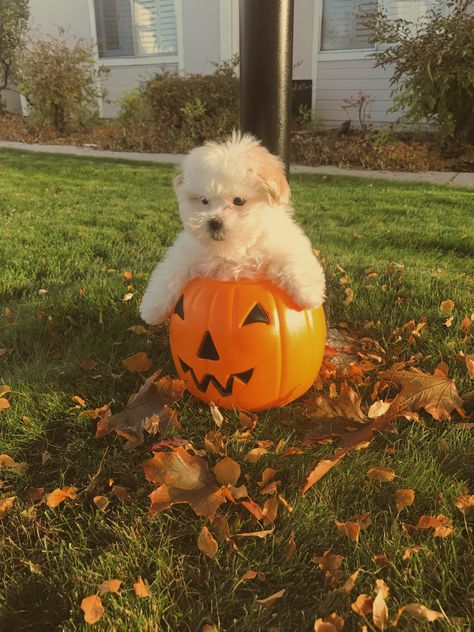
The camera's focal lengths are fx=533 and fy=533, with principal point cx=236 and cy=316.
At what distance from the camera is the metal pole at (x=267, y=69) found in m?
2.71

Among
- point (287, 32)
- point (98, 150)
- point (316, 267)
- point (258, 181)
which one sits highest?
point (287, 32)

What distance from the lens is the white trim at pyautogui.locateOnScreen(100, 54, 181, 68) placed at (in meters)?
15.2

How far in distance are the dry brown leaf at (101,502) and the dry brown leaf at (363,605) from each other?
101cm

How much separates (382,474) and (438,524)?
0.30 meters

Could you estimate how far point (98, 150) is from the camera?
12070mm

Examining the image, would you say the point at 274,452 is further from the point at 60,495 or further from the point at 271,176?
the point at 271,176

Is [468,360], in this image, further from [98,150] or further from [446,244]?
[98,150]

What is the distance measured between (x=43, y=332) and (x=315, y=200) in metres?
4.41

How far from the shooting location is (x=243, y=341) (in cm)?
246

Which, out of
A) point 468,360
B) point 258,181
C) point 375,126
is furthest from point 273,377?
point 375,126

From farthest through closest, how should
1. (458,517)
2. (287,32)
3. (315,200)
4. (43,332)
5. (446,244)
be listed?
1. (315,200)
2. (446,244)
3. (43,332)
4. (287,32)
5. (458,517)

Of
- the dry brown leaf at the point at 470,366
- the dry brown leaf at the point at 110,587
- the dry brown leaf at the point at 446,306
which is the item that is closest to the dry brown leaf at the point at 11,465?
the dry brown leaf at the point at 110,587

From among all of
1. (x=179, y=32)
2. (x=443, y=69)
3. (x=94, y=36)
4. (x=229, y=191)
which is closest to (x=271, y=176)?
(x=229, y=191)

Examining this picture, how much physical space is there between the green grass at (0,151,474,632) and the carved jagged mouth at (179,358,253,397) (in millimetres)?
142
